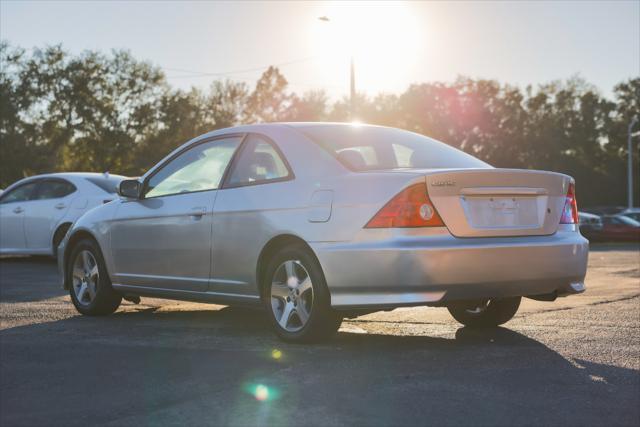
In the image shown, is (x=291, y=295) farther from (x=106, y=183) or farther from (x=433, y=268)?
(x=106, y=183)

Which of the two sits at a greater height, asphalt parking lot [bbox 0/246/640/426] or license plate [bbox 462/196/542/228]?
license plate [bbox 462/196/542/228]

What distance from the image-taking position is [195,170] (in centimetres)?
705

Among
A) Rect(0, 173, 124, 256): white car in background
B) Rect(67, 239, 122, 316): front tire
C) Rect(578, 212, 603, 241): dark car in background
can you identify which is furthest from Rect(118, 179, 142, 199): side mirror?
Rect(578, 212, 603, 241): dark car in background

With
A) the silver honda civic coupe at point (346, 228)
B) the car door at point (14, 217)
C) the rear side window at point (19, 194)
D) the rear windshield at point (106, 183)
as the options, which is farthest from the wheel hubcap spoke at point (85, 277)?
the rear side window at point (19, 194)

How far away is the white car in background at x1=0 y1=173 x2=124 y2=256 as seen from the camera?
13742 millimetres

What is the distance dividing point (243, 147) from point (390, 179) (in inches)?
64.6

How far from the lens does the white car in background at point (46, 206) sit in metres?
13.7

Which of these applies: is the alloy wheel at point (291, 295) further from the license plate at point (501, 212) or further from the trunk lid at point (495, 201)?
the license plate at point (501, 212)

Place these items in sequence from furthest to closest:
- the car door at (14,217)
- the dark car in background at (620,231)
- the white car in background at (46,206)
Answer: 1. the dark car in background at (620,231)
2. the car door at (14,217)
3. the white car in background at (46,206)

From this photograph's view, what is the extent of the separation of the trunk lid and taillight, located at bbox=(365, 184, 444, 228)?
47 millimetres

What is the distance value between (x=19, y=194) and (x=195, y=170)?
28.8 feet

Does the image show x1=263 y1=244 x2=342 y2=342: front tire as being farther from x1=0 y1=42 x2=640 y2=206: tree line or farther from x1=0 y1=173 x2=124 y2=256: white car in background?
x1=0 y1=42 x2=640 y2=206: tree line

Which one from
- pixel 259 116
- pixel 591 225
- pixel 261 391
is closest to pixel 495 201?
pixel 261 391

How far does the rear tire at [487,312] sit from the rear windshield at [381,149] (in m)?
1.11
